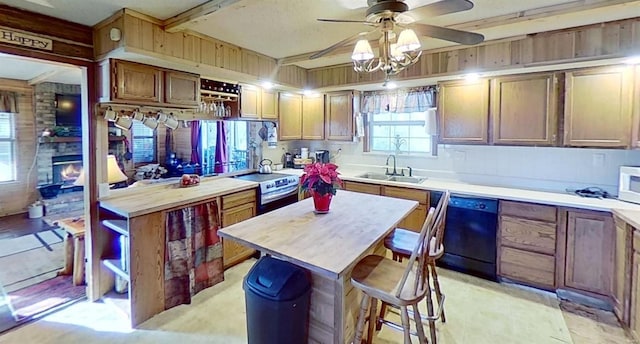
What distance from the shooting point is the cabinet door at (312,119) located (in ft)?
15.7

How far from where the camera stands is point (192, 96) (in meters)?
3.34

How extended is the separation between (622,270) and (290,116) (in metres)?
3.81

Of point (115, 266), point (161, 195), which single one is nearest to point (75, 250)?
point (115, 266)

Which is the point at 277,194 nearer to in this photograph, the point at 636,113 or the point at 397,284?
the point at 397,284

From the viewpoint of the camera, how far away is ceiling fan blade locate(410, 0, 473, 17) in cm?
171

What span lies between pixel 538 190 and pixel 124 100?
402 centimetres

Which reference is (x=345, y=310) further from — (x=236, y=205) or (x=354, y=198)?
(x=236, y=205)

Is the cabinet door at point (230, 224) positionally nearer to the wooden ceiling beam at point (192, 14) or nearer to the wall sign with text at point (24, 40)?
the wooden ceiling beam at point (192, 14)

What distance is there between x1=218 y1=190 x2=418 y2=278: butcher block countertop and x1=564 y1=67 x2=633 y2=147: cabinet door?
66.8 inches

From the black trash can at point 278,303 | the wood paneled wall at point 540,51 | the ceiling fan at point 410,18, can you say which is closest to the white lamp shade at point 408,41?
the ceiling fan at point 410,18

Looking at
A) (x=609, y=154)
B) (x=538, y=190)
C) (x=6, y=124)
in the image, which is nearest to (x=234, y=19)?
(x=538, y=190)

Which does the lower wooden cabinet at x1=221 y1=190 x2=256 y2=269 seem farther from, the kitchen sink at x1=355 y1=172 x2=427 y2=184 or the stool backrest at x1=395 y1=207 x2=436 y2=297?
the stool backrest at x1=395 y1=207 x2=436 y2=297

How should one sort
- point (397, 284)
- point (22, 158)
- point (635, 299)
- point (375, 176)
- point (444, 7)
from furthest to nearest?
point (22, 158) < point (375, 176) < point (635, 299) < point (397, 284) < point (444, 7)

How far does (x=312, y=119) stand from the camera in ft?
15.9
